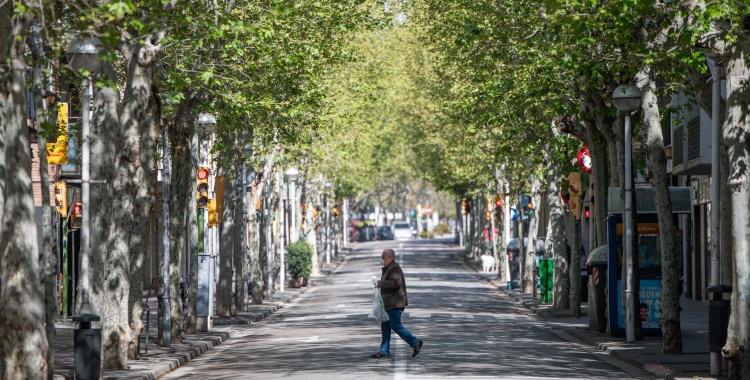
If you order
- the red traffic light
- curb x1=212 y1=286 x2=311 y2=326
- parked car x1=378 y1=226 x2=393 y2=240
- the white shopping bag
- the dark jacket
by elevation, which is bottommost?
curb x1=212 y1=286 x2=311 y2=326

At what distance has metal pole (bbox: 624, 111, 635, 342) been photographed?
2181cm

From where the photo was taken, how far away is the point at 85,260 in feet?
51.7

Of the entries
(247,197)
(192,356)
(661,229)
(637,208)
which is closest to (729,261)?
(661,229)

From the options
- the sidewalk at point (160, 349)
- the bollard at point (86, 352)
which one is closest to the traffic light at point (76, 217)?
the sidewalk at point (160, 349)

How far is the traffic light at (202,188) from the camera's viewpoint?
27856mm

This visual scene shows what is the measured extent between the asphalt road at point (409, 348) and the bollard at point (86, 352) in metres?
2.51

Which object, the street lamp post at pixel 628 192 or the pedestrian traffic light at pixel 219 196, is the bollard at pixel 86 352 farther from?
the pedestrian traffic light at pixel 219 196

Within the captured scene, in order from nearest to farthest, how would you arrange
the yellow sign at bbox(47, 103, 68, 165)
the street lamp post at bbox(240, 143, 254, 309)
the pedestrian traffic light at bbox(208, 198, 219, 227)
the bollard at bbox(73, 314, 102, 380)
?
the bollard at bbox(73, 314, 102, 380) < the yellow sign at bbox(47, 103, 68, 165) < the pedestrian traffic light at bbox(208, 198, 219, 227) < the street lamp post at bbox(240, 143, 254, 309)

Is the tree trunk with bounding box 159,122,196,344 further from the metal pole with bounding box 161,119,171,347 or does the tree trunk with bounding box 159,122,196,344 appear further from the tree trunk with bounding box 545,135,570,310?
the tree trunk with bounding box 545,135,570,310

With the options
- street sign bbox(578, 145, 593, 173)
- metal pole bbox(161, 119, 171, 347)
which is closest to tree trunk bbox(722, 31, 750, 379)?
metal pole bbox(161, 119, 171, 347)

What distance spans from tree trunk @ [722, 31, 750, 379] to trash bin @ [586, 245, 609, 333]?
906cm

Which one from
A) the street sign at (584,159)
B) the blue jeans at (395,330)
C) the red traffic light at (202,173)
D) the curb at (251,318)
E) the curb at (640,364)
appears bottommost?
the curb at (251,318)

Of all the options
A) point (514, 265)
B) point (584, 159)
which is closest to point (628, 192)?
point (584, 159)

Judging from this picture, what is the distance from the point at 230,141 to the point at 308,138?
2815mm
